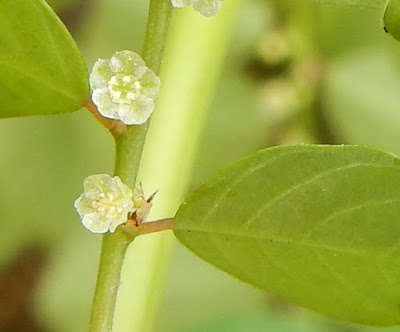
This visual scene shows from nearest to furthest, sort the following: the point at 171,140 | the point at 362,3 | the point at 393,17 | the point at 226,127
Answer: the point at 393,17 → the point at 362,3 → the point at 171,140 → the point at 226,127

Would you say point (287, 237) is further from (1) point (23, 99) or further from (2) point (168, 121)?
(2) point (168, 121)

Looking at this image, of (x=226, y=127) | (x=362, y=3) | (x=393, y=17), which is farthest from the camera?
(x=226, y=127)

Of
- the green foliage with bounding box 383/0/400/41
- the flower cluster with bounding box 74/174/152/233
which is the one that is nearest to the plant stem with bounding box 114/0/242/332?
the flower cluster with bounding box 74/174/152/233

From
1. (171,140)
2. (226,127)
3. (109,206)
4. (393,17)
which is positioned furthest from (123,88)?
(226,127)

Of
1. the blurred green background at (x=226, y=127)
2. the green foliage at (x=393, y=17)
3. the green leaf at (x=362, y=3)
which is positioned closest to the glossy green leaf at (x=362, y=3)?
the green leaf at (x=362, y=3)

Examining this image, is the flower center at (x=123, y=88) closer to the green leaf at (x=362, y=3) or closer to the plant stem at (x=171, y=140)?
the green leaf at (x=362, y=3)

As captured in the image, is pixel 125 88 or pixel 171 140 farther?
pixel 171 140

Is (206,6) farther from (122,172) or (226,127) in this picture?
(226,127)

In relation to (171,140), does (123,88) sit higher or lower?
lower
